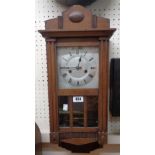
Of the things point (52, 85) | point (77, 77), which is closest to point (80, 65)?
point (77, 77)

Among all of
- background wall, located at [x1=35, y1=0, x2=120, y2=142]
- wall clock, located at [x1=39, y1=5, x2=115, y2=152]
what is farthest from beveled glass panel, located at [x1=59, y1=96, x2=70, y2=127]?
background wall, located at [x1=35, y1=0, x2=120, y2=142]

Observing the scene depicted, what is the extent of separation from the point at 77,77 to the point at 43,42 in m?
0.33

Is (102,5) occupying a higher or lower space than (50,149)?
higher

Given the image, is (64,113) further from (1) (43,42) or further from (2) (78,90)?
(1) (43,42)

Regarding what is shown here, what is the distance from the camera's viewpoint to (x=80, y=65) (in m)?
0.99

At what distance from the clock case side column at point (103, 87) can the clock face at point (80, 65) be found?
3 centimetres
